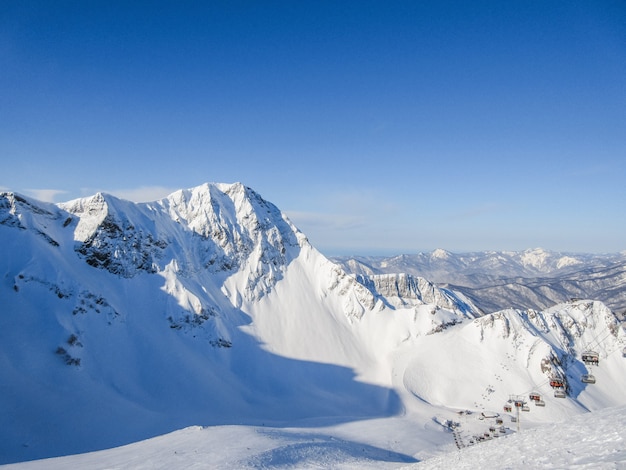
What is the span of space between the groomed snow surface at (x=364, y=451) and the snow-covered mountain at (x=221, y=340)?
7.63 metres

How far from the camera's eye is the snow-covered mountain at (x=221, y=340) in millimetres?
78250

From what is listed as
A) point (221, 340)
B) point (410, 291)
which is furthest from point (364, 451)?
point (410, 291)

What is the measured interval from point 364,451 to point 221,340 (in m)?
73.0

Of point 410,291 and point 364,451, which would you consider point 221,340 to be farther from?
point 410,291

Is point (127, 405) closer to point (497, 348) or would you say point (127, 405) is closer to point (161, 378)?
point (161, 378)

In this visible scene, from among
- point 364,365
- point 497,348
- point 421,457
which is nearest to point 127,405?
point 421,457

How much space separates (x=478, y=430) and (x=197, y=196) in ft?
419

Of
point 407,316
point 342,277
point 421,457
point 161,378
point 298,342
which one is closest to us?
point 421,457

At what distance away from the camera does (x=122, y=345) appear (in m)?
96.6

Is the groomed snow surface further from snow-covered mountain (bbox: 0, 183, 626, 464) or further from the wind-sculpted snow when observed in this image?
the wind-sculpted snow

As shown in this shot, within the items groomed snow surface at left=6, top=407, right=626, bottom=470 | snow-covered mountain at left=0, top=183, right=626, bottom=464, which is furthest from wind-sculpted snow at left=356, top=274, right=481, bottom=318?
groomed snow surface at left=6, top=407, right=626, bottom=470

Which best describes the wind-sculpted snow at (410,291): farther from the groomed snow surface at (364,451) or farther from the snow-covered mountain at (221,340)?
the groomed snow surface at (364,451)

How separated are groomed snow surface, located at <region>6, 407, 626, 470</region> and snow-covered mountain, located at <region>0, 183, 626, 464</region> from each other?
763 cm

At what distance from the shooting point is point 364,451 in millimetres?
53250
